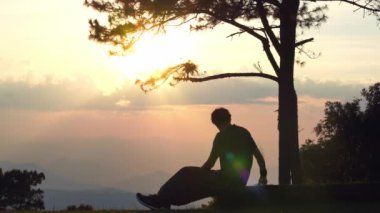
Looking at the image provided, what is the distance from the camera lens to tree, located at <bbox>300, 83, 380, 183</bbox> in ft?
181

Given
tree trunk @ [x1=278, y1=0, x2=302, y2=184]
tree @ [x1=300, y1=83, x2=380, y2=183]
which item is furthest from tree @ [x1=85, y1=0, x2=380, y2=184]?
tree @ [x1=300, y1=83, x2=380, y2=183]

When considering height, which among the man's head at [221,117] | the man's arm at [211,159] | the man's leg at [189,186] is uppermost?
the man's head at [221,117]

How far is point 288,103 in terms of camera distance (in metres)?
21.8

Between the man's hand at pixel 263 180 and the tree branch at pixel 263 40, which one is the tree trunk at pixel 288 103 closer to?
the tree branch at pixel 263 40

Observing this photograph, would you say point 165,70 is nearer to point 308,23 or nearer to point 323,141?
point 308,23

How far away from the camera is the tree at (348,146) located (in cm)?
5531

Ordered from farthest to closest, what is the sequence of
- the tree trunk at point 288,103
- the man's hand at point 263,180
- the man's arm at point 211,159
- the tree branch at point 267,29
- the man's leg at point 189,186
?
the tree branch at point 267,29
the tree trunk at point 288,103
the man's hand at point 263,180
the man's arm at point 211,159
the man's leg at point 189,186

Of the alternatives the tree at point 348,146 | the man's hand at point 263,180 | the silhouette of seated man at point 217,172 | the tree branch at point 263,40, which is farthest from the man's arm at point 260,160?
the tree at point 348,146

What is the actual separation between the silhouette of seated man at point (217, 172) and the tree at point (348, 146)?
42264 mm

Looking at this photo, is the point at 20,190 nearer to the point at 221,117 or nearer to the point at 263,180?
the point at 263,180

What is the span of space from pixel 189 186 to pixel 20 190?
49.6 metres

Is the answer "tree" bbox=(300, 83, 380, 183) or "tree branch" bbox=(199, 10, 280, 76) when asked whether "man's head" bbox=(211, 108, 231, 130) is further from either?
"tree" bbox=(300, 83, 380, 183)

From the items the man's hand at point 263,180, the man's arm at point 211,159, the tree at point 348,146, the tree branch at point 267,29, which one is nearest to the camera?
the man's arm at point 211,159

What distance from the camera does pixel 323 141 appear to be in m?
62.8
